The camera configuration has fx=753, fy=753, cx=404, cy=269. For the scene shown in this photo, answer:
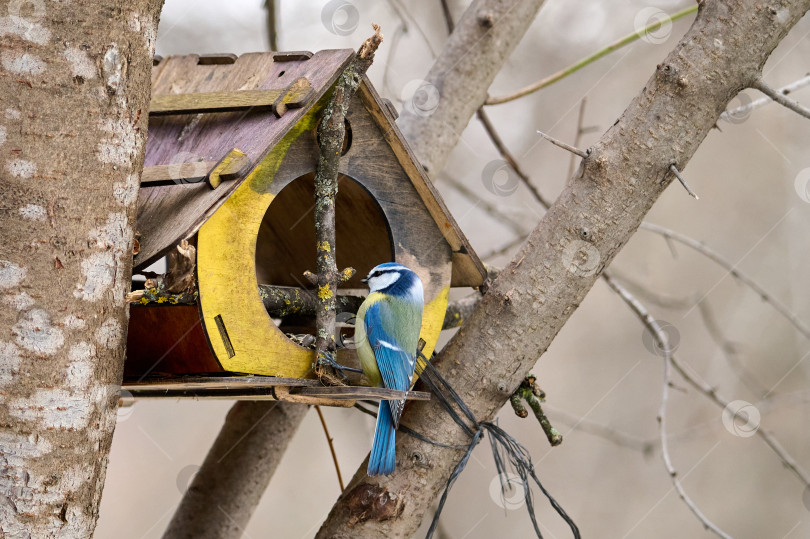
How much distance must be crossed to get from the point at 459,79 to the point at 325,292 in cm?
140

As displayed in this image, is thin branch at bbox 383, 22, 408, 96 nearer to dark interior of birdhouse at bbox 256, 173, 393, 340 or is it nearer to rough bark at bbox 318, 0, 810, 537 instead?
dark interior of birdhouse at bbox 256, 173, 393, 340

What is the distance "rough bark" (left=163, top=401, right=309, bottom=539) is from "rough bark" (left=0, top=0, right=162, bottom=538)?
1242 mm

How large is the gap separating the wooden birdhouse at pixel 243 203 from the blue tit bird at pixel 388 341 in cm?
12

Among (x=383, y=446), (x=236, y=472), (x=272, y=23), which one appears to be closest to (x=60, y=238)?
(x=383, y=446)

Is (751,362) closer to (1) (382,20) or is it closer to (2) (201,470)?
(1) (382,20)

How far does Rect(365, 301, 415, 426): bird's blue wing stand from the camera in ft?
6.14

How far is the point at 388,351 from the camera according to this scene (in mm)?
1879

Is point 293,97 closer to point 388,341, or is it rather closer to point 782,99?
point 388,341

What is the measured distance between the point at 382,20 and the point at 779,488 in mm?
4899

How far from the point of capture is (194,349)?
1690mm

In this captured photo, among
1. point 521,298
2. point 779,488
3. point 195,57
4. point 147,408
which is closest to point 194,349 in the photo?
point 521,298

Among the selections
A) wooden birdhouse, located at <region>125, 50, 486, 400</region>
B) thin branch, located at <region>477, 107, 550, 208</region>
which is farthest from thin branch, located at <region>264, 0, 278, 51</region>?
thin branch, located at <region>477, 107, 550, 208</region>

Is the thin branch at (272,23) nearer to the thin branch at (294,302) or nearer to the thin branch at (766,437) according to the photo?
the thin branch at (294,302)

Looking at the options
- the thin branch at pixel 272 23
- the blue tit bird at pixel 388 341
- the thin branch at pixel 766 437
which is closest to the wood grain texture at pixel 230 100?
the blue tit bird at pixel 388 341
